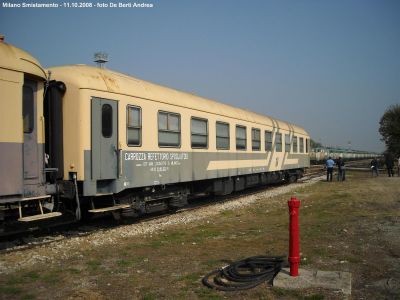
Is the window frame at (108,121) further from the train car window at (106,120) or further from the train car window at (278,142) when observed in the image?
the train car window at (278,142)

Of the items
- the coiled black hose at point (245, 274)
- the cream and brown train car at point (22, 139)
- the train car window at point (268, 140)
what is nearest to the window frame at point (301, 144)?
the train car window at point (268, 140)

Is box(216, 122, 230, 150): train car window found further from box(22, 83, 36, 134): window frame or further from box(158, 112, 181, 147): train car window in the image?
box(22, 83, 36, 134): window frame

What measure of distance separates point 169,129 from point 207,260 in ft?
18.0

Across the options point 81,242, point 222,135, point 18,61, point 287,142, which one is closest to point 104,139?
point 81,242

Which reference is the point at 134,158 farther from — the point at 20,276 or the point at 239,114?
the point at 239,114

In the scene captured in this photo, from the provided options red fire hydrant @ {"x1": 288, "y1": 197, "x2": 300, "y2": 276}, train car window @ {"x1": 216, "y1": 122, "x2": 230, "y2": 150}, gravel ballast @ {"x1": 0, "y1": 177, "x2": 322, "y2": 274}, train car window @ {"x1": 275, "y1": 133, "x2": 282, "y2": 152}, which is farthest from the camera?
train car window @ {"x1": 275, "y1": 133, "x2": 282, "y2": 152}

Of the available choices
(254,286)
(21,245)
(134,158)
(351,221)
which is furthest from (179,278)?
(351,221)

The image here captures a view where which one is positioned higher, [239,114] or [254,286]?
[239,114]

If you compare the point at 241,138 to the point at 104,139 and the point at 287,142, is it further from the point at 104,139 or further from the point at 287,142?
the point at 104,139

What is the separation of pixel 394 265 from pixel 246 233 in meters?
3.48

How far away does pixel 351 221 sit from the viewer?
33.3 feet

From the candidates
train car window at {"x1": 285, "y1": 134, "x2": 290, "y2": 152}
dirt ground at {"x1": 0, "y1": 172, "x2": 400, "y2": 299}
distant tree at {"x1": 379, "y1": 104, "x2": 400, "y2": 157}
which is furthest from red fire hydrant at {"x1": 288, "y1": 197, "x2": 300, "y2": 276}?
distant tree at {"x1": 379, "y1": 104, "x2": 400, "y2": 157}

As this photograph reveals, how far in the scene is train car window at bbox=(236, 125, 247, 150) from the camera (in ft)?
54.2

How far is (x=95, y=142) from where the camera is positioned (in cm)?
916
